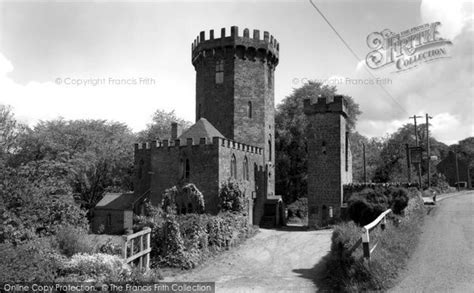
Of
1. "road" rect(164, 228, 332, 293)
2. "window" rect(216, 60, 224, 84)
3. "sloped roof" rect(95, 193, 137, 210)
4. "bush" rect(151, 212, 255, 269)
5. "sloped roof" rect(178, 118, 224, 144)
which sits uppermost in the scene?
"window" rect(216, 60, 224, 84)

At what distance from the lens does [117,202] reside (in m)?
30.4

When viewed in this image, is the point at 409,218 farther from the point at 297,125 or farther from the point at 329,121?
the point at 297,125

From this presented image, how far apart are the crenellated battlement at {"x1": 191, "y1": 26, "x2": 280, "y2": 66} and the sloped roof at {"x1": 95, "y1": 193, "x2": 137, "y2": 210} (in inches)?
521

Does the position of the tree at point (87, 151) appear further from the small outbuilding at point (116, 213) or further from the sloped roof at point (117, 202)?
the small outbuilding at point (116, 213)

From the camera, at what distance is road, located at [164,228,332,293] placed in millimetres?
12891

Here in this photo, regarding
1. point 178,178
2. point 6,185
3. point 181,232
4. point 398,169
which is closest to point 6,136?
point 178,178

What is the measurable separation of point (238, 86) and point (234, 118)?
267cm

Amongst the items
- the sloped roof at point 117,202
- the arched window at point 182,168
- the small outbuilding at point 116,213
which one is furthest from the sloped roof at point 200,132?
the sloped roof at point 117,202

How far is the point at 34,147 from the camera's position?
32094 millimetres

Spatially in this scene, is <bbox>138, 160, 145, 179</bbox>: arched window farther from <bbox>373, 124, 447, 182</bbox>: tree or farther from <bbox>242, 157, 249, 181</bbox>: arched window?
<bbox>373, 124, 447, 182</bbox>: tree

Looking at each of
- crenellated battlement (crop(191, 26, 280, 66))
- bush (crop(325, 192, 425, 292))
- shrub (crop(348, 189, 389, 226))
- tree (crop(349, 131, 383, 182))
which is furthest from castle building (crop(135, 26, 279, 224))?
tree (crop(349, 131, 383, 182))

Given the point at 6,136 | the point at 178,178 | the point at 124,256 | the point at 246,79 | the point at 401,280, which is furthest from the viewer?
the point at 246,79

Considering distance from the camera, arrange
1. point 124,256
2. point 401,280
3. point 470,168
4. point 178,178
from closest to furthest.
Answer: point 401,280 < point 124,256 < point 178,178 < point 470,168

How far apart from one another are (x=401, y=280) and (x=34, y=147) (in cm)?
3109
